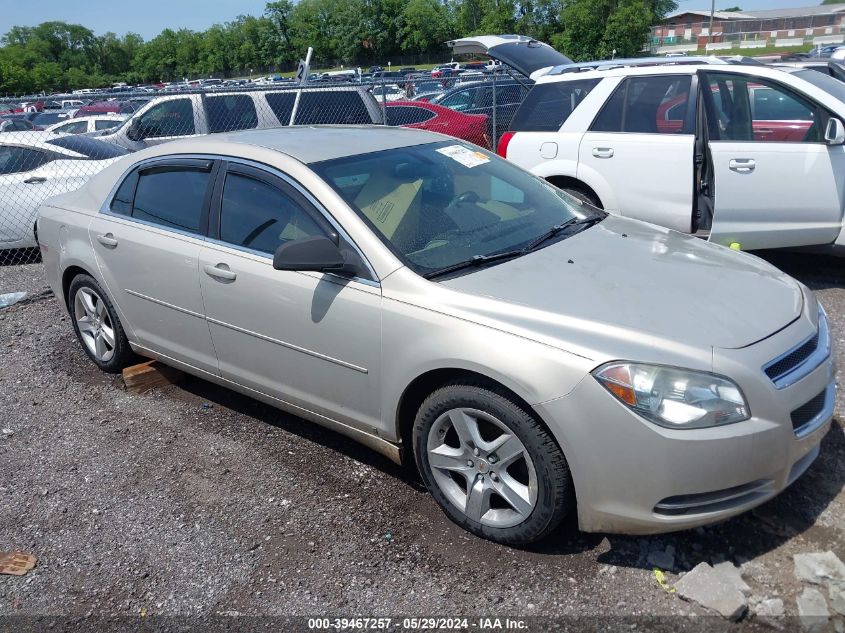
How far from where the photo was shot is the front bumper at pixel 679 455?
99.4 inches

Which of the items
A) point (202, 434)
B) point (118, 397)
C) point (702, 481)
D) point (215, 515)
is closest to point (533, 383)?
point (702, 481)

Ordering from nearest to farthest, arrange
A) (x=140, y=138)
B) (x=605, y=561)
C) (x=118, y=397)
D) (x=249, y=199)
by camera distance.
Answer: (x=605, y=561), (x=249, y=199), (x=118, y=397), (x=140, y=138)

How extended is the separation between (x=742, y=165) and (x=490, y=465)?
4002 mm

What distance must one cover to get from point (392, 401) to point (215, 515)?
1.04 meters

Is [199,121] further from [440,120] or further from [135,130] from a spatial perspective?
[440,120]

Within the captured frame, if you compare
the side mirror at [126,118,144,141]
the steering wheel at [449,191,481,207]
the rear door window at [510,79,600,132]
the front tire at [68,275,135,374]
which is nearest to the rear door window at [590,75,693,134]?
the rear door window at [510,79,600,132]

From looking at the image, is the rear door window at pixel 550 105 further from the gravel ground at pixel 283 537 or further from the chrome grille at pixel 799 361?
the chrome grille at pixel 799 361

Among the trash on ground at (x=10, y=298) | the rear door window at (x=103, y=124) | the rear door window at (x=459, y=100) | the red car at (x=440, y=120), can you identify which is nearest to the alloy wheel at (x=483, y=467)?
the trash on ground at (x=10, y=298)

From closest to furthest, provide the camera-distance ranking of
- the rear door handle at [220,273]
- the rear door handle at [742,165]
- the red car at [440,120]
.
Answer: the rear door handle at [220,273], the rear door handle at [742,165], the red car at [440,120]

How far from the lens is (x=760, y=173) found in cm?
570

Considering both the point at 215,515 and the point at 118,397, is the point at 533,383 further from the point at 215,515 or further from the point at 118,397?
the point at 118,397

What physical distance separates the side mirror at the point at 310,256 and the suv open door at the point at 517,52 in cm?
548

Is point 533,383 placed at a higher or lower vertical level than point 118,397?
higher

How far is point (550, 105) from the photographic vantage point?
22.5ft
